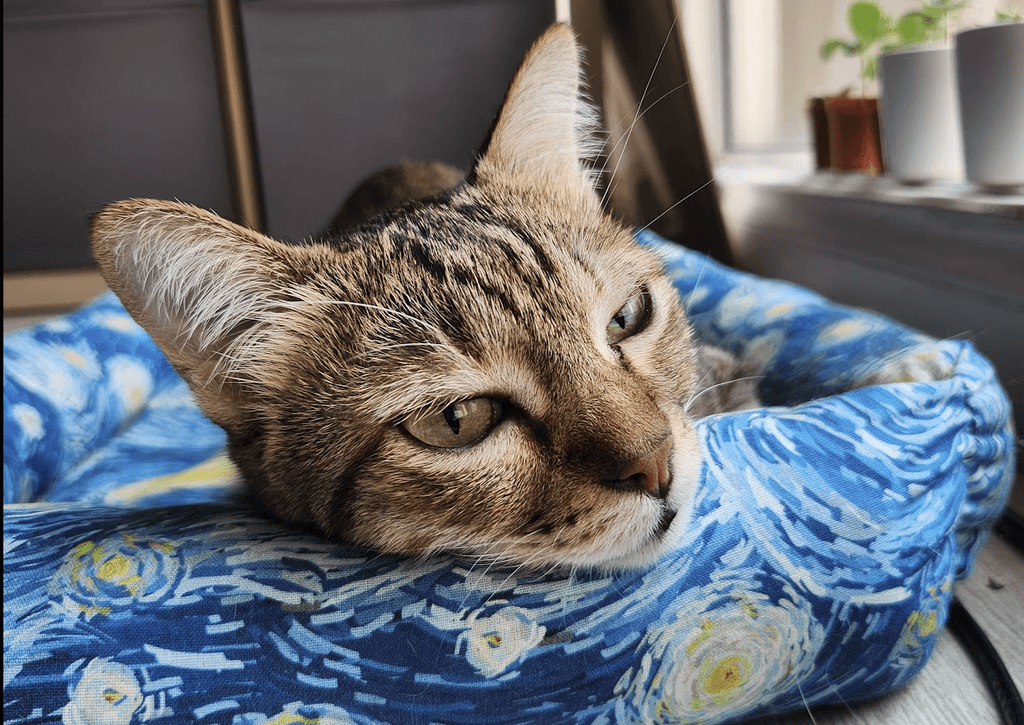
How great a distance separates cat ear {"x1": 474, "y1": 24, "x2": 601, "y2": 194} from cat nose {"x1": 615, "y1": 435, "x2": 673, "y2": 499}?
0.48 metres

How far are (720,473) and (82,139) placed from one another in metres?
2.87

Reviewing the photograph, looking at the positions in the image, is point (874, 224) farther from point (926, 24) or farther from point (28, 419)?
point (28, 419)

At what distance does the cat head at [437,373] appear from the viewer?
71 centimetres

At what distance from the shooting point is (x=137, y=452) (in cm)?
159

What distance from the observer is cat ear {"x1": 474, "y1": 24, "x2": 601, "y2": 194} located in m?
0.94

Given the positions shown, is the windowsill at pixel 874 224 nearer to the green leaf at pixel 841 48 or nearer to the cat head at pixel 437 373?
the green leaf at pixel 841 48

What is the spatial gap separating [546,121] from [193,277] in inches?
20.6

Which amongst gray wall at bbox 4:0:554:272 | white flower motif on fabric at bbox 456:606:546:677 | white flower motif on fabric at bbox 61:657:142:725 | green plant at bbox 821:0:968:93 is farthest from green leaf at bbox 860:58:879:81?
white flower motif on fabric at bbox 61:657:142:725

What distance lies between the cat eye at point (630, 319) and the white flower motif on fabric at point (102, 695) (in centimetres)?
59

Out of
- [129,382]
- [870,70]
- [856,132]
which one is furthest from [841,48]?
[129,382]

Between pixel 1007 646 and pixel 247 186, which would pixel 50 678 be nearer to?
pixel 1007 646

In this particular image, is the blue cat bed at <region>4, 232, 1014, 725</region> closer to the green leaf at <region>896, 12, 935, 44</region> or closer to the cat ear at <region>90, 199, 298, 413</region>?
the cat ear at <region>90, 199, 298, 413</region>

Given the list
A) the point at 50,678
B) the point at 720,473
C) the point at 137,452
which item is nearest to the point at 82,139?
the point at 137,452

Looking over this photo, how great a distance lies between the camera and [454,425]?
0.75 meters
